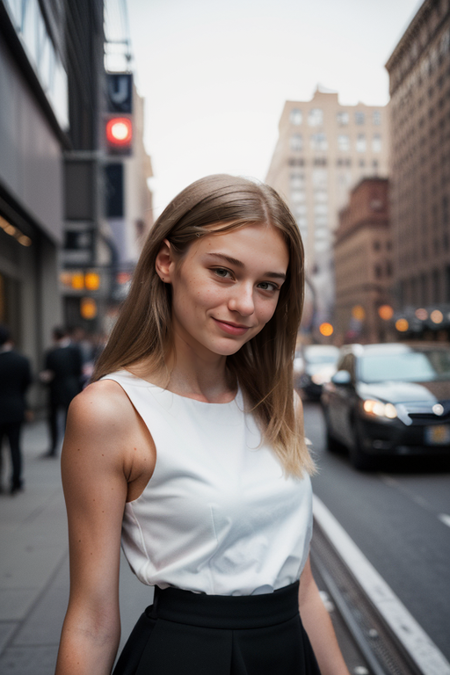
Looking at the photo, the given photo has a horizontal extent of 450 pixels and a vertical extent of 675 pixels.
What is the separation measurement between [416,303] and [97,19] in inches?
2234

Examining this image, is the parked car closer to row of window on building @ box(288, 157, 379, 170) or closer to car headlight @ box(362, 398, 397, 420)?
row of window on building @ box(288, 157, 379, 170)

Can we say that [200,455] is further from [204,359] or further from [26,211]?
[26,211]

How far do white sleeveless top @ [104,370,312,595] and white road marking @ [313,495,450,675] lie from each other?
2162mm

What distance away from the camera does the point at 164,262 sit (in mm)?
1549

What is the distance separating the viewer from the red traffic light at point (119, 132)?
365 inches

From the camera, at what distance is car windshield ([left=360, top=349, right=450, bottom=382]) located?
352 inches

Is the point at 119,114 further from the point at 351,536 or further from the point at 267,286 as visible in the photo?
the point at 267,286

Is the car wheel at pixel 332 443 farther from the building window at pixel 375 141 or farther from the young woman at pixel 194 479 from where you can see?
the young woman at pixel 194 479

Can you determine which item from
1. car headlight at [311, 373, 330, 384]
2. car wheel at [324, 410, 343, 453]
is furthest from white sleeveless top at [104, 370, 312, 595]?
car headlight at [311, 373, 330, 384]

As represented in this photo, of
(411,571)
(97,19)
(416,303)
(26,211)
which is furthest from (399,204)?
(411,571)

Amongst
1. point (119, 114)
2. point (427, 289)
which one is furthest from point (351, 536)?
point (427, 289)

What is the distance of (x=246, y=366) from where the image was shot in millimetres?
1794

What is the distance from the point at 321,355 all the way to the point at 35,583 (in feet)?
58.7

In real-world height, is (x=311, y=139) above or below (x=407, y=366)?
above
